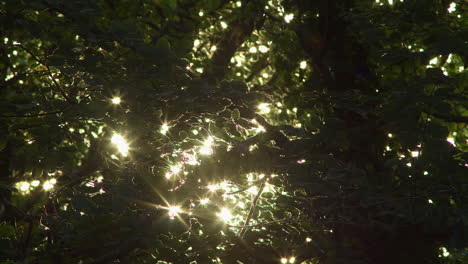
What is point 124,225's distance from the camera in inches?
104

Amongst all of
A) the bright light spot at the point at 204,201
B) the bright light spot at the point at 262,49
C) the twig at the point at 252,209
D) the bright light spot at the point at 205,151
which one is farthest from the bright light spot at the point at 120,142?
the bright light spot at the point at 262,49

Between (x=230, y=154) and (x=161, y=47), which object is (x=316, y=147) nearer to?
(x=230, y=154)

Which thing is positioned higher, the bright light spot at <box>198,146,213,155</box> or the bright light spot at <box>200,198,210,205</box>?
the bright light spot at <box>198,146,213,155</box>

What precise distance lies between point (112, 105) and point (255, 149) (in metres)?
0.97

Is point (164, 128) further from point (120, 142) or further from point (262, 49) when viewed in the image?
point (262, 49)

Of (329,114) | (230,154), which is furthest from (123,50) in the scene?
(329,114)

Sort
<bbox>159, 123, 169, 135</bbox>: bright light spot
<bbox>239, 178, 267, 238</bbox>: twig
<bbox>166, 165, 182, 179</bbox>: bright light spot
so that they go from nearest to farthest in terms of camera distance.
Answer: <bbox>166, 165, 182, 179</bbox>: bright light spot < <bbox>159, 123, 169, 135</bbox>: bright light spot < <bbox>239, 178, 267, 238</bbox>: twig

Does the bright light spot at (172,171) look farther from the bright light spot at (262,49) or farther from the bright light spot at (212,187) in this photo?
the bright light spot at (262,49)

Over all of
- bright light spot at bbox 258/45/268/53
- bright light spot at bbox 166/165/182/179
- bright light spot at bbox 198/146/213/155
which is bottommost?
bright light spot at bbox 166/165/182/179

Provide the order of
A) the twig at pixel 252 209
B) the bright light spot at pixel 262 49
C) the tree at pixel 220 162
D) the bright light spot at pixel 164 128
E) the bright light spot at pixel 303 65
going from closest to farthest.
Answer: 1. the tree at pixel 220 162
2. the bright light spot at pixel 164 128
3. the twig at pixel 252 209
4. the bright light spot at pixel 303 65
5. the bright light spot at pixel 262 49

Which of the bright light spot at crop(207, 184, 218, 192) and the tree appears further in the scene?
the bright light spot at crop(207, 184, 218, 192)

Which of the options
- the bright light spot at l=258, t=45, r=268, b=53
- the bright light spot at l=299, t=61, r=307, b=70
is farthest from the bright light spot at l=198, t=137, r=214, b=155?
the bright light spot at l=258, t=45, r=268, b=53

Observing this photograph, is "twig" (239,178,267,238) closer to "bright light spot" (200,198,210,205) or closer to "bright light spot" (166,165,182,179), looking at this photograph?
"bright light spot" (200,198,210,205)

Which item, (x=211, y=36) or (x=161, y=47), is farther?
(x=211, y=36)
